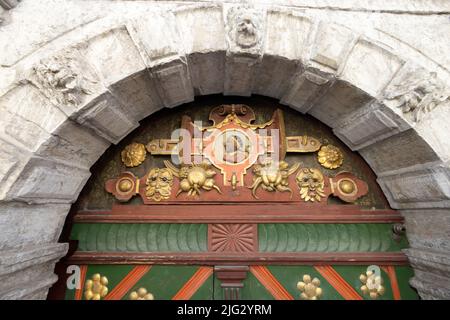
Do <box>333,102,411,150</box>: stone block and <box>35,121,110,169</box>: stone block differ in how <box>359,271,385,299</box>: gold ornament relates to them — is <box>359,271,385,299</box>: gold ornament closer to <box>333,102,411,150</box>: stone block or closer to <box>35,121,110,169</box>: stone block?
<box>333,102,411,150</box>: stone block

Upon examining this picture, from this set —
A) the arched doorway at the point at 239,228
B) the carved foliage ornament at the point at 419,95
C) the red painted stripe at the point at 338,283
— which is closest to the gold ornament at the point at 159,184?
the arched doorway at the point at 239,228

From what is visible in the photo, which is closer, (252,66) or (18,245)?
(18,245)

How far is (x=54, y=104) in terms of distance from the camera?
1.15m

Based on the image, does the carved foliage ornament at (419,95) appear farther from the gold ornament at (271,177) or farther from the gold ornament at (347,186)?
the gold ornament at (271,177)

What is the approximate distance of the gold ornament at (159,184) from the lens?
1587mm

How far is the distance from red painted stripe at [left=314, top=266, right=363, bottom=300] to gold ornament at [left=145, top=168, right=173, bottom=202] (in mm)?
1042

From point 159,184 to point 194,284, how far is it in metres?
0.64

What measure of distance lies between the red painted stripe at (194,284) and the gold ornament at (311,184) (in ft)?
2.47

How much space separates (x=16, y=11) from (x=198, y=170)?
4.07ft

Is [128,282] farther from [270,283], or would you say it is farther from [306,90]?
[306,90]

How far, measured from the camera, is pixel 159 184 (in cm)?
160

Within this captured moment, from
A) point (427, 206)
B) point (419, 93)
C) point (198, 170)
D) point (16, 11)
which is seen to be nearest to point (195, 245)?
point (198, 170)

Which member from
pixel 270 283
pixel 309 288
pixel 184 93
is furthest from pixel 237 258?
pixel 184 93

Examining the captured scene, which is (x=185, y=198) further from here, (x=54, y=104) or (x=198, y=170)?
(x=54, y=104)
